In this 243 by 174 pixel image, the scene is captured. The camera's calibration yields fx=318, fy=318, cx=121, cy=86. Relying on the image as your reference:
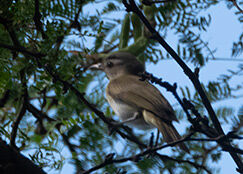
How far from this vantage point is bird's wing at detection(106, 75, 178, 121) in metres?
3.04

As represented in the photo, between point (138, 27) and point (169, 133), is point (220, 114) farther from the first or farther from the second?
point (138, 27)

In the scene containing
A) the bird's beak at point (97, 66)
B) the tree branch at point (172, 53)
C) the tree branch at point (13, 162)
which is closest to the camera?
the tree branch at point (13, 162)

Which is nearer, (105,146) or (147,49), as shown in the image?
A: (105,146)

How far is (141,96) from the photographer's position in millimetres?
3385

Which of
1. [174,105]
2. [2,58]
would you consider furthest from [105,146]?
[174,105]

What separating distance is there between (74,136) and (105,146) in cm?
22

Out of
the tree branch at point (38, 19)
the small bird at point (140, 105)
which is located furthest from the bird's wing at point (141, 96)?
the tree branch at point (38, 19)

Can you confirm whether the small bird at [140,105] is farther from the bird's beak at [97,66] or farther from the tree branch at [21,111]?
the tree branch at [21,111]

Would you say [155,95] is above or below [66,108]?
above

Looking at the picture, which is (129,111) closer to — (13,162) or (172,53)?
(172,53)

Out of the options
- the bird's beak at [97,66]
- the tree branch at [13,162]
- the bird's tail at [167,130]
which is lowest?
the tree branch at [13,162]

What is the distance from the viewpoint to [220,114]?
2.71 metres

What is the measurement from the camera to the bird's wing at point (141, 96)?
9.96ft

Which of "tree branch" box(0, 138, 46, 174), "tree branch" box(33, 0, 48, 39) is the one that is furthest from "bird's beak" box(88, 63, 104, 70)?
"tree branch" box(0, 138, 46, 174)
